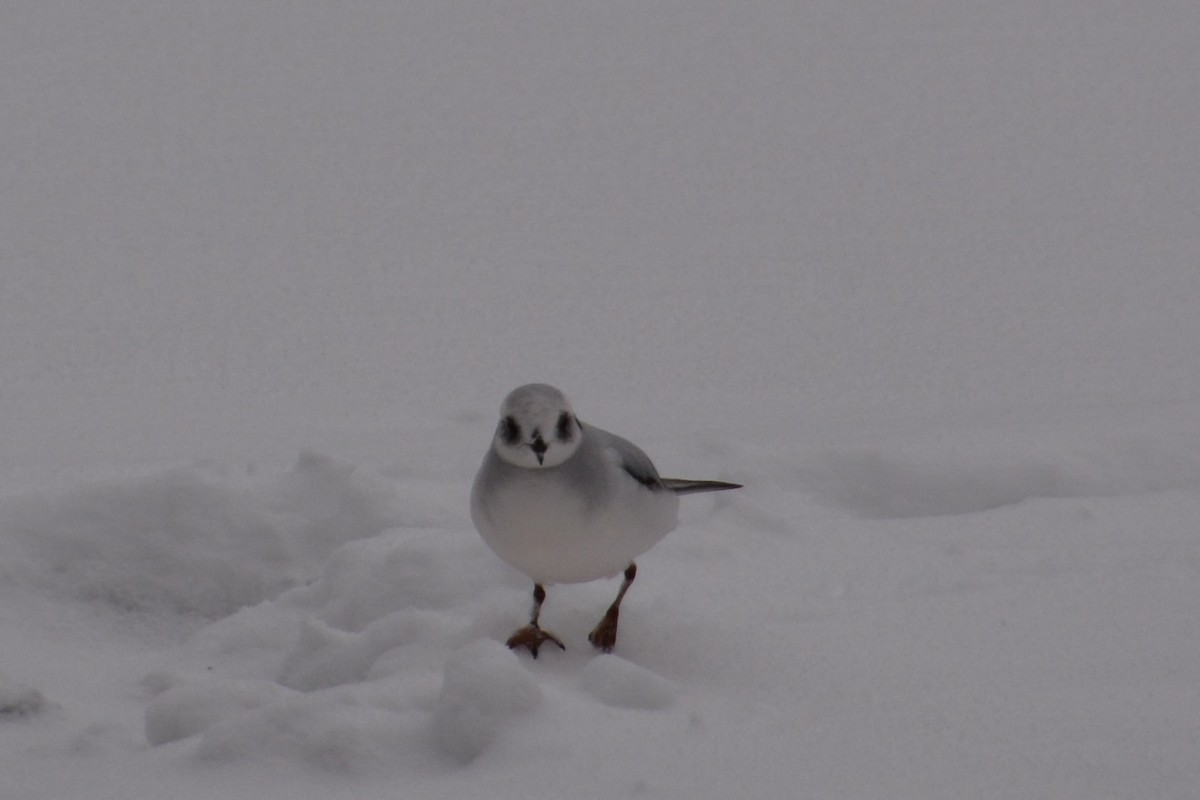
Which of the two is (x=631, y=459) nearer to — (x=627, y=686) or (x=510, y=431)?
(x=510, y=431)

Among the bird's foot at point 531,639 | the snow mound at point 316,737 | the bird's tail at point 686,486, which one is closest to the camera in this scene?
the snow mound at point 316,737

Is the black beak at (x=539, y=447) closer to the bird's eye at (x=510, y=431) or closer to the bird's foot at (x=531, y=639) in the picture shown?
the bird's eye at (x=510, y=431)

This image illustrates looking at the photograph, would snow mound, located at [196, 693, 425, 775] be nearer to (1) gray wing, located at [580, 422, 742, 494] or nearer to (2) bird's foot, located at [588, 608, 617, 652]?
(2) bird's foot, located at [588, 608, 617, 652]

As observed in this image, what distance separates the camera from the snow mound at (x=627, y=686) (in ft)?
9.14

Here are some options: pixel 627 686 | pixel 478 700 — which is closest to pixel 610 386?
pixel 627 686

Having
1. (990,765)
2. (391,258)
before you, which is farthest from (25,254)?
(990,765)

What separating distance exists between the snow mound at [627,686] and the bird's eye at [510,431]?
50 centimetres

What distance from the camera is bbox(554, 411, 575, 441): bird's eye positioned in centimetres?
301

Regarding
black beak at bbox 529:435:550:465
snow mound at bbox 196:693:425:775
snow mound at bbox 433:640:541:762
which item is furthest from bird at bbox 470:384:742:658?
snow mound at bbox 196:693:425:775

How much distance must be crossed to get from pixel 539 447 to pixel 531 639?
52 centimetres

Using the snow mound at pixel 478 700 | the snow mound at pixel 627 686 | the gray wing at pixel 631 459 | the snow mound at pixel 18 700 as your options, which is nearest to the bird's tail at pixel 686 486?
the gray wing at pixel 631 459

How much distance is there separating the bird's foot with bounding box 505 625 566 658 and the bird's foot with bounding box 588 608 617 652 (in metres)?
0.08

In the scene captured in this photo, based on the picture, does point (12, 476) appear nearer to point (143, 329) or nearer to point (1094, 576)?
point (143, 329)

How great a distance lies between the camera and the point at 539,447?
2.98 metres
